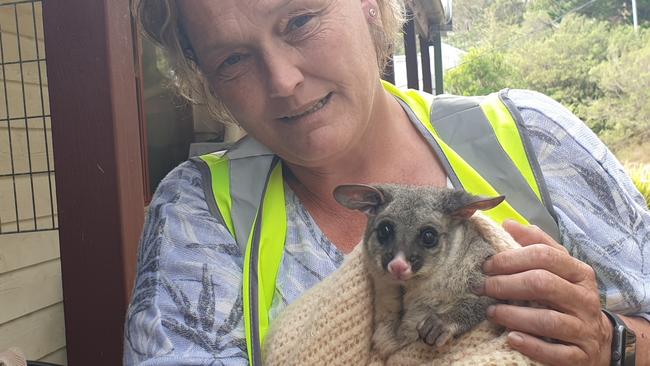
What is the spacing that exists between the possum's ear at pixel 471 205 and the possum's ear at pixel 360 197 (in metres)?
0.20

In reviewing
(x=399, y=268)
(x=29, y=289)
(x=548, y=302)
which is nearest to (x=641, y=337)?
(x=548, y=302)

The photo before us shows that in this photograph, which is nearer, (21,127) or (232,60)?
(232,60)

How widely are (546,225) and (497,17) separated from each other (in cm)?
2714

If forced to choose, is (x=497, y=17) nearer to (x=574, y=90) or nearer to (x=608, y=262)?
(x=574, y=90)

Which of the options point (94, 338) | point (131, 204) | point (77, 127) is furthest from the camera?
point (94, 338)

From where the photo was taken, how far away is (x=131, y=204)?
221 cm

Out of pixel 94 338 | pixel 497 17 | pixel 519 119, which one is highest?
pixel 497 17

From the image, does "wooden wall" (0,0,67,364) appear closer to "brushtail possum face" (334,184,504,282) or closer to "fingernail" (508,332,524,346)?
"brushtail possum face" (334,184,504,282)

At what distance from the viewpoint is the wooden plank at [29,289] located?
3.84m

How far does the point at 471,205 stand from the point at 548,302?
280 mm

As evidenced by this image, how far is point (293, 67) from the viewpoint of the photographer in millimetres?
1700

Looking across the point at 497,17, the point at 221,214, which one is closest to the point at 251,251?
the point at 221,214

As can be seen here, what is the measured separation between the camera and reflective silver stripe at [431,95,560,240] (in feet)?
5.45

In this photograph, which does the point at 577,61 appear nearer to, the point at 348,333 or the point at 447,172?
the point at 447,172
